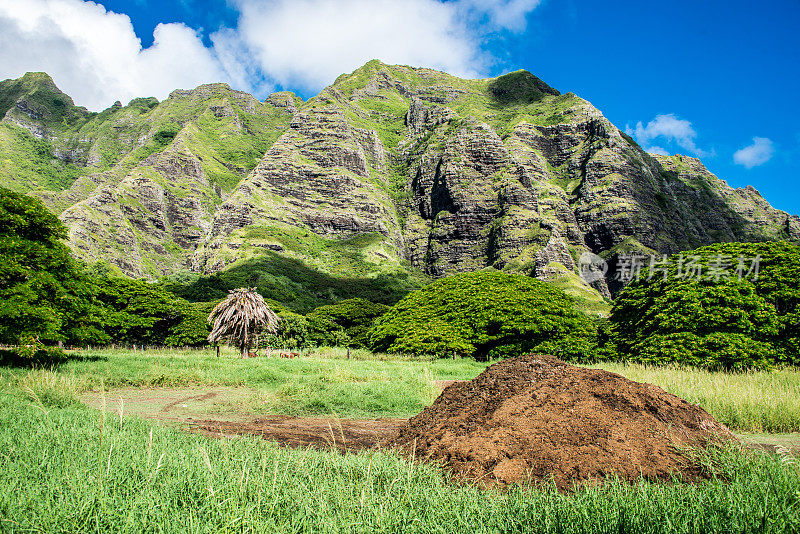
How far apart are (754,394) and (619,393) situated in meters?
5.17

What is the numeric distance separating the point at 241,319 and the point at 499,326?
19767 mm

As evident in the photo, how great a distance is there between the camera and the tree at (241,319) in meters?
27.8

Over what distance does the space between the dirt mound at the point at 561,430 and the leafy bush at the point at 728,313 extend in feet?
49.0

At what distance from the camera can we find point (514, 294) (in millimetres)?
32031

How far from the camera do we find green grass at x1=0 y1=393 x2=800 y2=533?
2373 millimetres

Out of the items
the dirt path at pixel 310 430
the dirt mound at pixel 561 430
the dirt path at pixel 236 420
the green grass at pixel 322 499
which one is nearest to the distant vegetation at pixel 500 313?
the dirt path at pixel 236 420

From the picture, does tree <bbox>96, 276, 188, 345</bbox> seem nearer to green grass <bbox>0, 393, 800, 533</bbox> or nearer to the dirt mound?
green grass <bbox>0, 393, 800, 533</bbox>

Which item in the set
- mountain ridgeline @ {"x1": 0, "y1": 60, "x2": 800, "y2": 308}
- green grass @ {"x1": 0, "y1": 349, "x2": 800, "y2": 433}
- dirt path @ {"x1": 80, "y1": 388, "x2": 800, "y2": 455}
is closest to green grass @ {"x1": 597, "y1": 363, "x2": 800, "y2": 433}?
green grass @ {"x1": 0, "y1": 349, "x2": 800, "y2": 433}

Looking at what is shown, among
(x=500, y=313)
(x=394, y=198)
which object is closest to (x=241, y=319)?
(x=500, y=313)

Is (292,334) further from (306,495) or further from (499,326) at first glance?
(306,495)

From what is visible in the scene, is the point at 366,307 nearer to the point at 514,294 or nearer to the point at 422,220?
the point at 514,294

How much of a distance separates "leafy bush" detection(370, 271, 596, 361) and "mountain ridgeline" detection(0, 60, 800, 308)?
228ft

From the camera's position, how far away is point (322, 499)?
2803 millimetres

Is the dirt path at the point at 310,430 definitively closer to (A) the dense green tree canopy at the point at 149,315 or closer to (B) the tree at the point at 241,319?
(B) the tree at the point at 241,319
